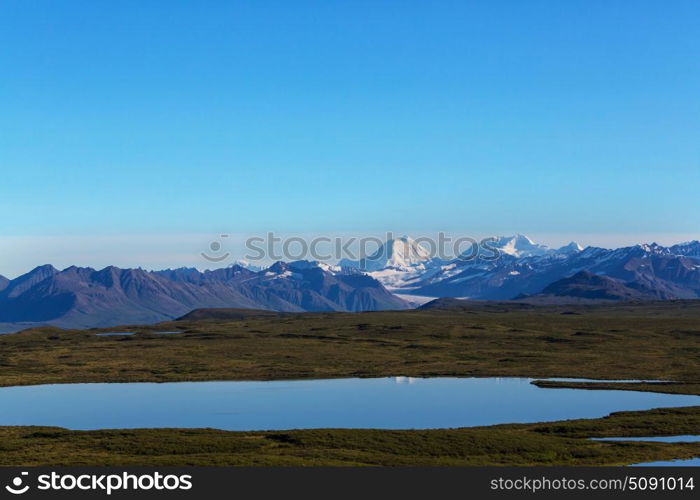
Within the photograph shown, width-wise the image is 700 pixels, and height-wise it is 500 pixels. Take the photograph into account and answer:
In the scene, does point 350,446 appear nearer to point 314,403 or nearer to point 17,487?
point 17,487

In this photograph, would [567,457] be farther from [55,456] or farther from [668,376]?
[668,376]

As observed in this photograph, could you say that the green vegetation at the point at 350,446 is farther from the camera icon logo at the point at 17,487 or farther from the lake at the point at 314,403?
the camera icon logo at the point at 17,487

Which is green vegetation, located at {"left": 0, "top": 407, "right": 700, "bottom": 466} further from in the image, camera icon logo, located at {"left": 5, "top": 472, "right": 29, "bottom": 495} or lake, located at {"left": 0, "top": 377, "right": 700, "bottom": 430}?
camera icon logo, located at {"left": 5, "top": 472, "right": 29, "bottom": 495}

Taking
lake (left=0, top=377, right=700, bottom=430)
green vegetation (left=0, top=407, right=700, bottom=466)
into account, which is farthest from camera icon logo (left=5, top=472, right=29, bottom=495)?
lake (left=0, top=377, right=700, bottom=430)

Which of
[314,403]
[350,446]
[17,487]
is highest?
[17,487]

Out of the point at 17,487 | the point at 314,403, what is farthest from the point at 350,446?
the point at 314,403

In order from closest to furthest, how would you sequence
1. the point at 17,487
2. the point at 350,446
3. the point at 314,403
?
the point at 17,487
the point at 350,446
the point at 314,403

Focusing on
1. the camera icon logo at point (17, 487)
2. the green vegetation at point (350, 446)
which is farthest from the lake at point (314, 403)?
the camera icon logo at point (17, 487)
